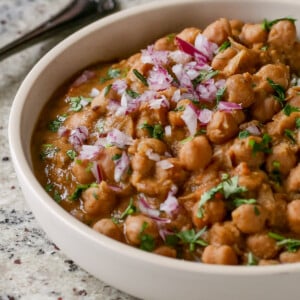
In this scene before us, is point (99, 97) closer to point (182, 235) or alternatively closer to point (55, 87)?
point (55, 87)

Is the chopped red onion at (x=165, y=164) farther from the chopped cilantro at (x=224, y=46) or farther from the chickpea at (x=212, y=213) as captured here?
the chopped cilantro at (x=224, y=46)

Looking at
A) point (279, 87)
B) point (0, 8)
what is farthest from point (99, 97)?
point (0, 8)

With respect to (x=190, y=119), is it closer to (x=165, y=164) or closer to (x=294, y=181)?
(x=165, y=164)

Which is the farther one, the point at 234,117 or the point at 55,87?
the point at 55,87

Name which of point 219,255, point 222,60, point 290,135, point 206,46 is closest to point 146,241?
point 219,255

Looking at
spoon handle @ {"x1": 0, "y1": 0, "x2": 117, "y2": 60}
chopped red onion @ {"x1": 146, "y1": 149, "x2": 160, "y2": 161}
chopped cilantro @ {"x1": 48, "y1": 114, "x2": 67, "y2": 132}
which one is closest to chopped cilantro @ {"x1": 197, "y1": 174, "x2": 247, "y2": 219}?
chopped red onion @ {"x1": 146, "y1": 149, "x2": 160, "y2": 161}

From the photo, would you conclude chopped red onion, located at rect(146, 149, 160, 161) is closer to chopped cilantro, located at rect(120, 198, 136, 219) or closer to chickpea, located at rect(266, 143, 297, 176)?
chopped cilantro, located at rect(120, 198, 136, 219)

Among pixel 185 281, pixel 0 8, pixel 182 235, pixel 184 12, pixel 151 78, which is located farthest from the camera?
pixel 0 8
